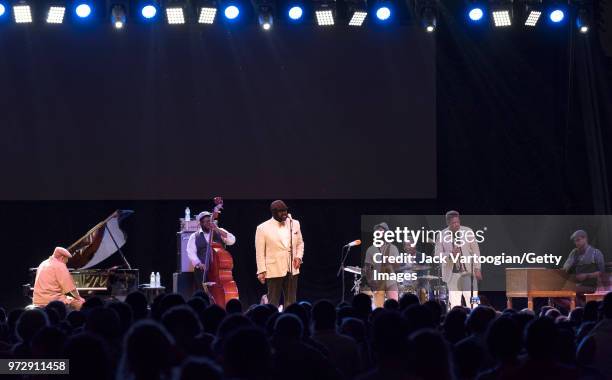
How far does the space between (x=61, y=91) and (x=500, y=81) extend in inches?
286

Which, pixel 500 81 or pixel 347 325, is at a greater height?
pixel 500 81

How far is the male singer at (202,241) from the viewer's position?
11750mm

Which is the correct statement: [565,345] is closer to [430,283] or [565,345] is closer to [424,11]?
[430,283]

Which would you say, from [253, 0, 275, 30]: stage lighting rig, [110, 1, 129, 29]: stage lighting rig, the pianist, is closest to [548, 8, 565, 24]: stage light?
[253, 0, 275, 30]: stage lighting rig

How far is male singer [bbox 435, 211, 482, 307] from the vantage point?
1259 cm

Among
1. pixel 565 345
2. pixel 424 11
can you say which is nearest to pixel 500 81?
pixel 424 11

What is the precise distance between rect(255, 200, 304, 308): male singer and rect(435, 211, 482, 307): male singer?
7.41 feet

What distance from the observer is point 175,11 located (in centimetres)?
1317

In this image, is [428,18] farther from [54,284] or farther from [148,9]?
[54,284]

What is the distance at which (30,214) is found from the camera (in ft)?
48.9

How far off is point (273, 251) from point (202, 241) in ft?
3.33

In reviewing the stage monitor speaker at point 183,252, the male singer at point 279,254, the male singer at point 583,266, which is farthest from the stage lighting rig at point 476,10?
the stage monitor speaker at point 183,252

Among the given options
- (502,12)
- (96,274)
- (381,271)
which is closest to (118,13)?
(96,274)

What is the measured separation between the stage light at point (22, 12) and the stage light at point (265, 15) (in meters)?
3.29
